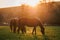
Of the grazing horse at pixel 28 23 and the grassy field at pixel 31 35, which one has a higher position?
the grazing horse at pixel 28 23

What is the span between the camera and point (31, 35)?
1786 mm

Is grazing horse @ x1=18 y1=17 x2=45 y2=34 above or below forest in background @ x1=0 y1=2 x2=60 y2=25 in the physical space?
below

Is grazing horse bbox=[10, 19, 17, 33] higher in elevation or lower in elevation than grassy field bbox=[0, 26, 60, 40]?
higher

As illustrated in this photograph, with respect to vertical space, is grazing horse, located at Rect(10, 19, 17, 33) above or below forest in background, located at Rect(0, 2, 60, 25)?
below

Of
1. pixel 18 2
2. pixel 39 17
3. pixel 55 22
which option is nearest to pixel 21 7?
Answer: pixel 18 2

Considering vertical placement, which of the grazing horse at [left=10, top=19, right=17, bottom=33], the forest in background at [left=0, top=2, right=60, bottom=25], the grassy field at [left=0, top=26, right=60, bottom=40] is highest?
the forest in background at [left=0, top=2, right=60, bottom=25]

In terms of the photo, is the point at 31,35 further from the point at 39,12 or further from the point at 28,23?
the point at 39,12

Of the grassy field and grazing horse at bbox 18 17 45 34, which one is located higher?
grazing horse at bbox 18 17 45 34

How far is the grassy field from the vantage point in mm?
1738

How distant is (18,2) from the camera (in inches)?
73.1

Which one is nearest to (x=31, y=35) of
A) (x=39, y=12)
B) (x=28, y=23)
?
(x=28, y=23)

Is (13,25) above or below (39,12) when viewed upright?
below

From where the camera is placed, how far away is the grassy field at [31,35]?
1738 millimetres

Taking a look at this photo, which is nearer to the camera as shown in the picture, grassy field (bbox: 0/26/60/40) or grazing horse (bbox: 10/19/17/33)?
grassy field (bbox: 0/26/60/40)
